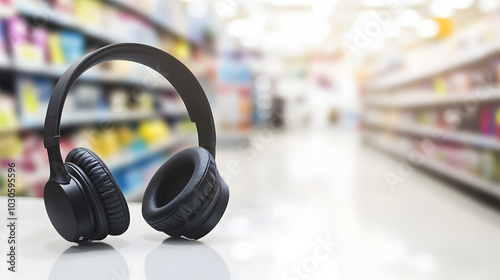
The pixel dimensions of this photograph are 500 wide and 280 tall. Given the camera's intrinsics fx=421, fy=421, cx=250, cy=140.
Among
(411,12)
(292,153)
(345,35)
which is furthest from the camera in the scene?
(345,35)

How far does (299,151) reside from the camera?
28.0ft

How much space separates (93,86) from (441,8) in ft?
30.7

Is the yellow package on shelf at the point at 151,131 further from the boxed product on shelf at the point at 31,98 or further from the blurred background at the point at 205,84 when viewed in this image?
the boxed product on shelf at the point at 31,98

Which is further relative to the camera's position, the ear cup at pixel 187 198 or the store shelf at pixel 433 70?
the store shelf at pixel 433 70

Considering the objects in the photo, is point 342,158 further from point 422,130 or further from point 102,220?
point 102,220

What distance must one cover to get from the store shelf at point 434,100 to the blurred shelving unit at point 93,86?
124 inches

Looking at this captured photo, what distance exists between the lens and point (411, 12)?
1048cm

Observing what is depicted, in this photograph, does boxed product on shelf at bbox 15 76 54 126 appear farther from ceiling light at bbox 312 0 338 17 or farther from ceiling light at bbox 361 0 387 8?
ceiling light at bbox 361 0 387 8

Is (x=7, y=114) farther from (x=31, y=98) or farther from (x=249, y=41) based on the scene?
(x=249, y=41)

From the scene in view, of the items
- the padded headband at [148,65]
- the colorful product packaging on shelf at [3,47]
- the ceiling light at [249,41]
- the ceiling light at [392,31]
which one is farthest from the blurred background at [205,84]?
the ceiling light at [249,41]

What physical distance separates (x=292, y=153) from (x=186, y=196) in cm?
751

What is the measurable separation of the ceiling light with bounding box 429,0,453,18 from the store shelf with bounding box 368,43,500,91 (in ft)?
7.50

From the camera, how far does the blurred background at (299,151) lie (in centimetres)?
198

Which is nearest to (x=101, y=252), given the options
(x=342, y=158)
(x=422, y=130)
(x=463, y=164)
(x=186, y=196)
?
(x=186, y=196)
